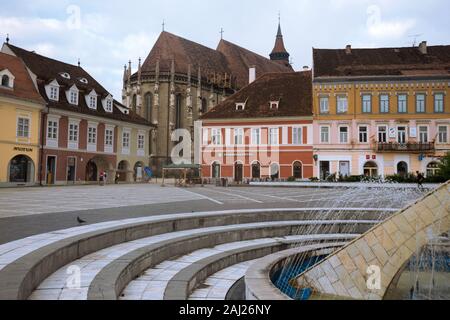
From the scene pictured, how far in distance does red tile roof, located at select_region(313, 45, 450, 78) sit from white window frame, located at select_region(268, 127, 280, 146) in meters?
6.64

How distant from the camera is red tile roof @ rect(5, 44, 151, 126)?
121 feet

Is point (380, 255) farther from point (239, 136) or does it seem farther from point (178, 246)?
point (239, 136)

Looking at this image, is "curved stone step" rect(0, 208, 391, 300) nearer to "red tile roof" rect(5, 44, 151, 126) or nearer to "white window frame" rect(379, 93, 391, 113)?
"red tile roof" rect(5, 44, 151, 126)

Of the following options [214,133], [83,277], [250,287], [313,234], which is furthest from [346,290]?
[214,133]

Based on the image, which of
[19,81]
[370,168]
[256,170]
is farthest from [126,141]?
[370,168]

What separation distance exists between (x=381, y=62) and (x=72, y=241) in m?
40.7

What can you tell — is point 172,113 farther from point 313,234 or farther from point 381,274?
point 381,274

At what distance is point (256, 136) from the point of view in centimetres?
4322

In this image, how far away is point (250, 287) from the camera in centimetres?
543

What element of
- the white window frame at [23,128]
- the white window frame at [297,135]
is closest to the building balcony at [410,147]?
the white window frame at [297,135]

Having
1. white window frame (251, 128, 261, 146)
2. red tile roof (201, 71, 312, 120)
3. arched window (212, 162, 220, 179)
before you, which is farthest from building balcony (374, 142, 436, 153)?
arched window (212, 162, 220, 179)

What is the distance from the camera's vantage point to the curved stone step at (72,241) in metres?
5.02

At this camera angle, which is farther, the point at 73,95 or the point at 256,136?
the point at 256,136
